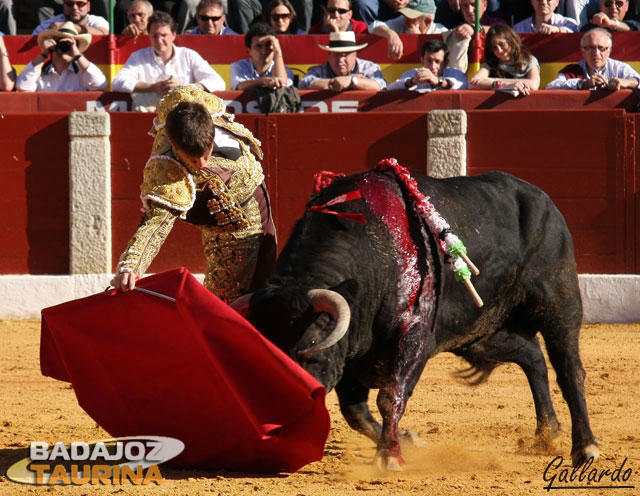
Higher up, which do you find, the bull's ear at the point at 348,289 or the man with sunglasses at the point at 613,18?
the man with sunglasses at the point at 613,18

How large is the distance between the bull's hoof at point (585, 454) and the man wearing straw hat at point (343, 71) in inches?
151

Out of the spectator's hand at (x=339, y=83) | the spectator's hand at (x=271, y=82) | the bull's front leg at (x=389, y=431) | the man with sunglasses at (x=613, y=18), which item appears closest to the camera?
the bull's front leg at (x=389, y=431)

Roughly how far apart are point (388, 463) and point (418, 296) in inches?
20.9

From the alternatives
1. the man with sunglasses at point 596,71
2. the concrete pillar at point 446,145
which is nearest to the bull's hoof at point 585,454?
the concrete pillar at point 446,145

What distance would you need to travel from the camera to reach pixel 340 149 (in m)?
7.02

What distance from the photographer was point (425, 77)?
6930 millimetres

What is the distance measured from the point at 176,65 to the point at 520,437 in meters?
3.86

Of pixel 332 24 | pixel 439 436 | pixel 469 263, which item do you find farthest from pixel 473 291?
pixel 332 24

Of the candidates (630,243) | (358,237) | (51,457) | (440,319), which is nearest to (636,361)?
(630,243)

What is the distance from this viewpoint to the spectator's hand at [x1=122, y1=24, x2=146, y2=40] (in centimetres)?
743

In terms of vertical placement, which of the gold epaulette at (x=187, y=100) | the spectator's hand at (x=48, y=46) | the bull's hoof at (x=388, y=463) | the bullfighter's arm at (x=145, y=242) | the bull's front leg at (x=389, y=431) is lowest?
the bull's hoof at (x=388, y=463)

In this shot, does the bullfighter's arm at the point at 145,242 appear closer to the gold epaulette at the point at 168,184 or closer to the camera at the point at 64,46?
the gold epaulette at the point at 168,184

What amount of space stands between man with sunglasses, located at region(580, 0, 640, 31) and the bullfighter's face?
1.67 metres

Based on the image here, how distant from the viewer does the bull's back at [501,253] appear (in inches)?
145
